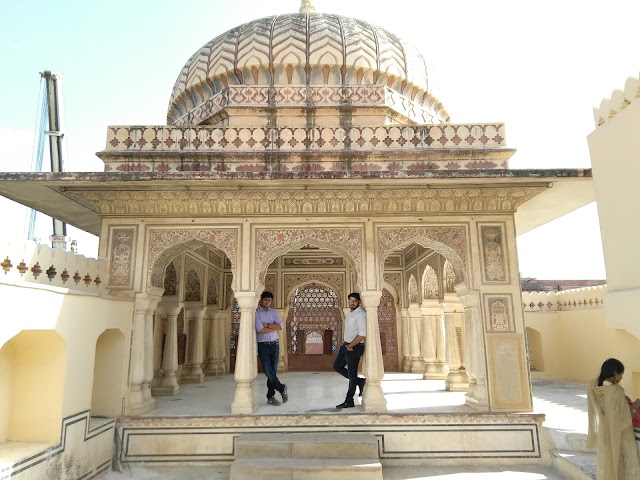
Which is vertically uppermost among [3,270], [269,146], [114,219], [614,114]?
[269,146]

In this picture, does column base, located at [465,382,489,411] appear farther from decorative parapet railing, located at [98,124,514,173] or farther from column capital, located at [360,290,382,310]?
decorative parapet railing, located at [98,124,514,173]

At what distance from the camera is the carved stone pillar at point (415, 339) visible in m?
9.89

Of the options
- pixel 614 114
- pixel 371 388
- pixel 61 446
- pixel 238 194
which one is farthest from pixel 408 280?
pixel 61 446

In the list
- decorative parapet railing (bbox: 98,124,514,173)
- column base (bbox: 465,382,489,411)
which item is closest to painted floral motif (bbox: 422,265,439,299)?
decorative parapet railing (bbox: 98,124,514,173)

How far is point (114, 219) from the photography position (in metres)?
6.27

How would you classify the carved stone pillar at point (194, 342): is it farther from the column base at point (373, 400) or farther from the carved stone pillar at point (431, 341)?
the carved stone pillar at point (431, 341)

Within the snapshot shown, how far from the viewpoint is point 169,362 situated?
306 inches

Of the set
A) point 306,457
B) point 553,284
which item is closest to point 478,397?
point 306,457

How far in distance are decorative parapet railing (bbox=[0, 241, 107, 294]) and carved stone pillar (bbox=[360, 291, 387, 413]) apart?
3392 millimetres

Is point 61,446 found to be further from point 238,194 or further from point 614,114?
point 614,114

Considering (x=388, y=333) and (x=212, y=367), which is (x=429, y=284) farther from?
(x=212, y=367)

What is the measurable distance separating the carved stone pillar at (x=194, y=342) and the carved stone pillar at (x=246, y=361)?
11.0 ft

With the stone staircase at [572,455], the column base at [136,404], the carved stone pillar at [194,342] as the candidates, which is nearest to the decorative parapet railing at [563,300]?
the stone staircase at [572,455]

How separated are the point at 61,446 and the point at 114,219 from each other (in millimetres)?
3015
